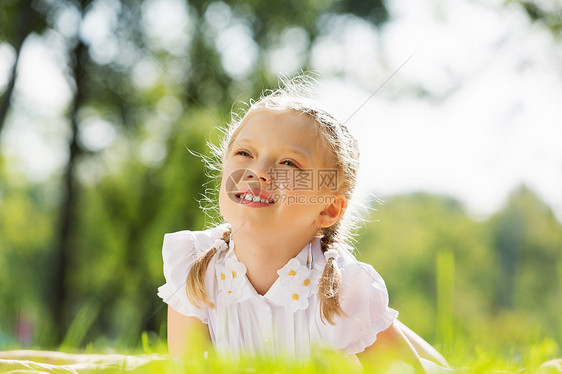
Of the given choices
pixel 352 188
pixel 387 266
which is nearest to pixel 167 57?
pixel 352 188

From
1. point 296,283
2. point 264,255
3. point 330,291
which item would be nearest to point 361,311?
point 330,291

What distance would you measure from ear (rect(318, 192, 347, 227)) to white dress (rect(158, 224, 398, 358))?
0.09 meters

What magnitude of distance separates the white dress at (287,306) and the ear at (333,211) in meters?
0.09

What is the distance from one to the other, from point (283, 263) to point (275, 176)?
0.33m

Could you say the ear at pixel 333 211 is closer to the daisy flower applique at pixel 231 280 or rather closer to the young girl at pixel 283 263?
the young girl at pixel 283 263

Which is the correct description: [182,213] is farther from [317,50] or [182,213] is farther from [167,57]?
[317,50]

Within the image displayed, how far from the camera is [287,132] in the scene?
6.08 ft

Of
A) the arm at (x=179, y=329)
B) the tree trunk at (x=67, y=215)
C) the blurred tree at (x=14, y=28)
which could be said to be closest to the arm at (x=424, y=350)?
the arm at (x=179, y=329)

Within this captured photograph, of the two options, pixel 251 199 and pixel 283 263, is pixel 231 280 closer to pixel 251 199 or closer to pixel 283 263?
pixel 283 263

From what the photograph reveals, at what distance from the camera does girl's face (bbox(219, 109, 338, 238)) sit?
70.3 inches

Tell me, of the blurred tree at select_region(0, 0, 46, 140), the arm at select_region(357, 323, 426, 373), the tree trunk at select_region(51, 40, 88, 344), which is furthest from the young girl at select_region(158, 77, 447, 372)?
the tree trunk at select_region(51, 40, 88, 344)

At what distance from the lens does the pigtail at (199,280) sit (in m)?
1.93

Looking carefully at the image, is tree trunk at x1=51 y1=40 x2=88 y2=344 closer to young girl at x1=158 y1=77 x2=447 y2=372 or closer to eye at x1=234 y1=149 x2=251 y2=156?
young girl at x1=158 y1=77 x2=447 y2=372

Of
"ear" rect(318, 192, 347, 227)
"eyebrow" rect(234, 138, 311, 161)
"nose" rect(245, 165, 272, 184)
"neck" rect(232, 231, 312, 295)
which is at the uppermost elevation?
"eyebrow" rect(234, 138, 311, 161)
